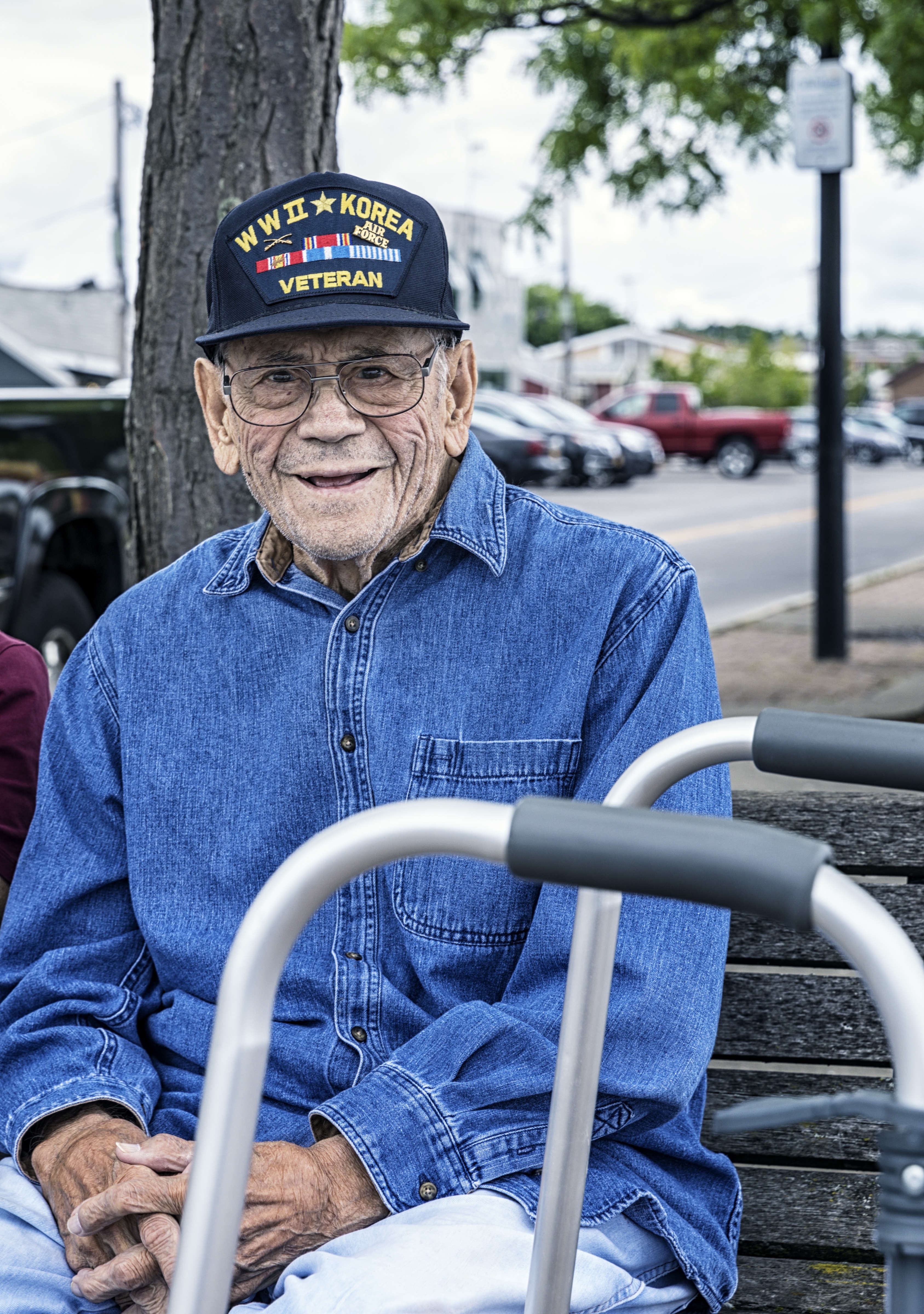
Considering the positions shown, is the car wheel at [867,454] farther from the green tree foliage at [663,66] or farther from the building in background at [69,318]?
the green tree foliage at [663,66]

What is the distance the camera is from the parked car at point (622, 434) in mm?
30531

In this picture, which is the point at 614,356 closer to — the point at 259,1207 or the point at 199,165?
the point at 199,165

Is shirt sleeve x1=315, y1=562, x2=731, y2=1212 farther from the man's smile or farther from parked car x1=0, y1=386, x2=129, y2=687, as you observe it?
parked car x1=0, y1=386, x2=129, y2=687

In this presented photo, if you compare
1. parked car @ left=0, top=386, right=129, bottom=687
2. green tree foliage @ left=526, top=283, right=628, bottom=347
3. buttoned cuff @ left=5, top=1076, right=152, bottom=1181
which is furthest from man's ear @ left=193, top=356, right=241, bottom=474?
green tree foliage @ left=526, top=283, right=628, bottom=347

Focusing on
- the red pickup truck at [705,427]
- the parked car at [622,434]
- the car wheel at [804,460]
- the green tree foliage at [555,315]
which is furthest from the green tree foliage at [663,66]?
the green tree foliage at [555,315]

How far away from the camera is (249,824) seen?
79.0 inches

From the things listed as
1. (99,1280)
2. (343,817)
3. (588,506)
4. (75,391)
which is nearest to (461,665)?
(343,817)

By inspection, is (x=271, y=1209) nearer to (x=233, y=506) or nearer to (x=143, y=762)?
(x=143, y=762)

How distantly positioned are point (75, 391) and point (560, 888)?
5375 mm

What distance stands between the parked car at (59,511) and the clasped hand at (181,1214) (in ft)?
15.2

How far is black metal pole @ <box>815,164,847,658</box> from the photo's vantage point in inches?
328

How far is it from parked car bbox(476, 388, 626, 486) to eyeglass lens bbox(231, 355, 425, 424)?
26104 mm

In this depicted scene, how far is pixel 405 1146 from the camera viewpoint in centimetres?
176

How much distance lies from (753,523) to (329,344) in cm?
2060
